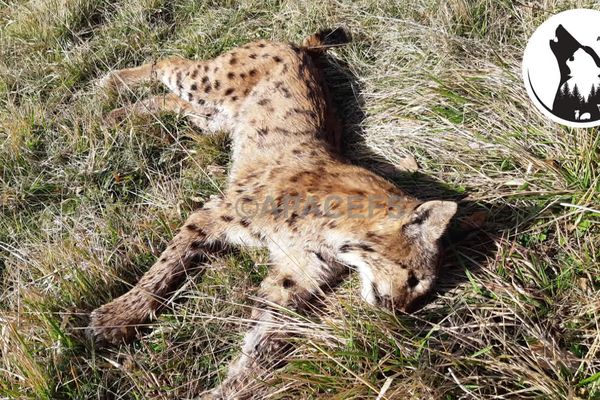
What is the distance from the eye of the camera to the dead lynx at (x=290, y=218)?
11.0 ft

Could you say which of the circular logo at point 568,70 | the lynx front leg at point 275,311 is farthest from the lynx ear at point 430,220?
the circular logo at point 568,70

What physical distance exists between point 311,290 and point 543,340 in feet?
4.43

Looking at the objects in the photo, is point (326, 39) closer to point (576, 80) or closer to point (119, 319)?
point (576, 80)

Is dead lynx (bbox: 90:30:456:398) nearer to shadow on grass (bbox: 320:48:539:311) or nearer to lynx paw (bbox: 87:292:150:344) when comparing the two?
lynx paw (bbox: 87:292:150:344)

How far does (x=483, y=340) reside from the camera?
3.12 metres

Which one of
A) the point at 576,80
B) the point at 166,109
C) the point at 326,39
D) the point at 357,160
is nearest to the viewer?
the point at 576,80

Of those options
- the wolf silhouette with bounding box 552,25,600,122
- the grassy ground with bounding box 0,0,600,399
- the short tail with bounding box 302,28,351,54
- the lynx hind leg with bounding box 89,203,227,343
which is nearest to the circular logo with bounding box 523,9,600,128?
the wolf silhouette with bounding box 552,25,600,122

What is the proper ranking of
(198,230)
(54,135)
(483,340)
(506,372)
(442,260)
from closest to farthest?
1. (506,372)
2. (483,340)
3. (442,260)
4. (198,230)
5. (54,135)

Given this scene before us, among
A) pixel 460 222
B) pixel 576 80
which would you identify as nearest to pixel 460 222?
pixel 460 222

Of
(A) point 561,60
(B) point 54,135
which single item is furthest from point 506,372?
(B) point 54,135

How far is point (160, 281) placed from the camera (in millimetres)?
3691

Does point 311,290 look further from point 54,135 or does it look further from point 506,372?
point 54,135

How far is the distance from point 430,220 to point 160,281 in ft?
5.64

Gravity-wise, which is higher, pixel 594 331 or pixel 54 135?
pixel 54 135
